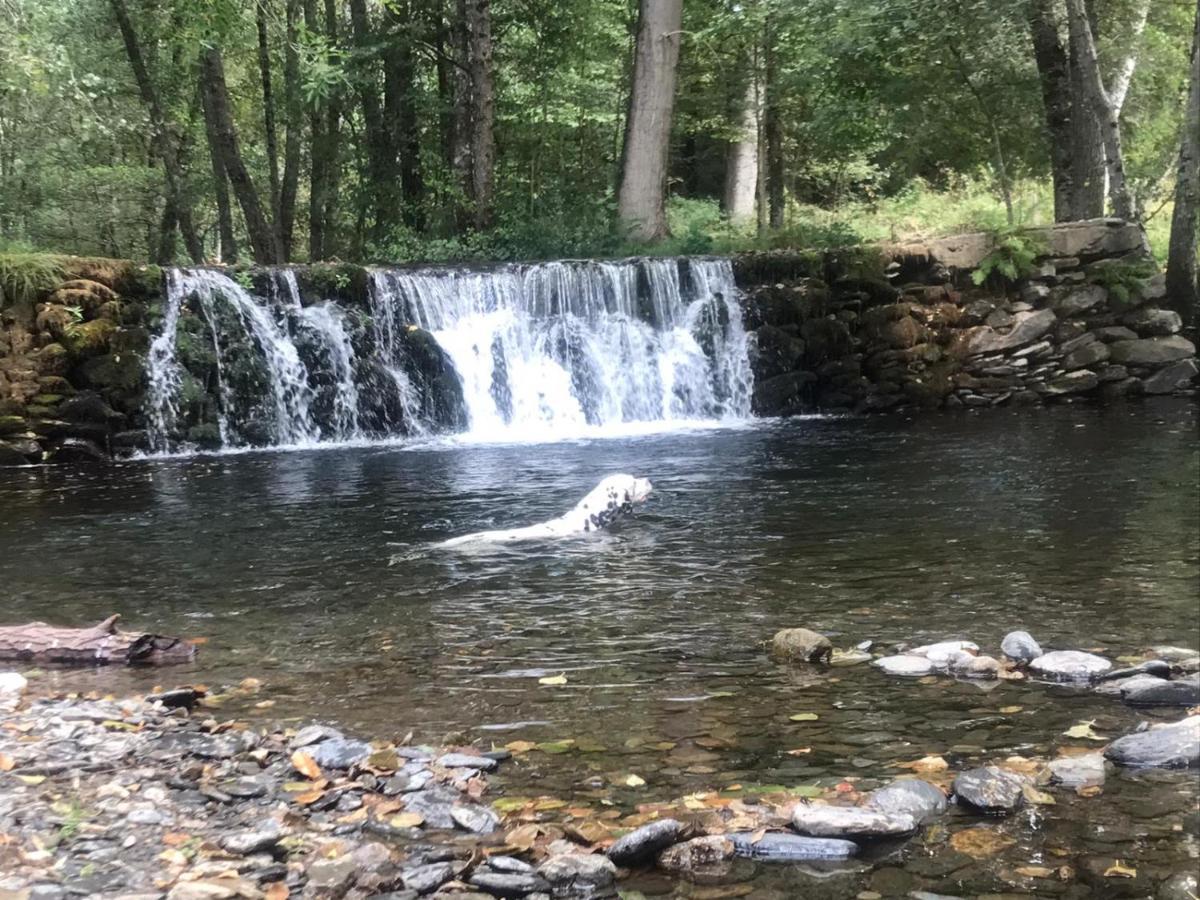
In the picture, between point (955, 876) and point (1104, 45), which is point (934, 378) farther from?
point (955, 876)

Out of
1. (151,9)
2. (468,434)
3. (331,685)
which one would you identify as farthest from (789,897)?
(151,9)

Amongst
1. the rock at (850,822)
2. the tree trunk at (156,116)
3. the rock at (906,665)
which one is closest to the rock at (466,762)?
the rock at (850,822)

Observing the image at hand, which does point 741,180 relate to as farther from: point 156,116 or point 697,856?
point 697,856

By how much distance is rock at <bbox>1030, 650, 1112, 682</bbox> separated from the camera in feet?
13.6

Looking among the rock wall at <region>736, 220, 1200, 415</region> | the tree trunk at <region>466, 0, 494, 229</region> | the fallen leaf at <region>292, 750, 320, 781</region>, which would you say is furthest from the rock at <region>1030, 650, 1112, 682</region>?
the tree trunk at <region>466, 0, 494, 229</region>

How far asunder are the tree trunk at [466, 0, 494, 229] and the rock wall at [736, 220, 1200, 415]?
4945mm

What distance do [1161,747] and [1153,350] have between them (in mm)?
13623

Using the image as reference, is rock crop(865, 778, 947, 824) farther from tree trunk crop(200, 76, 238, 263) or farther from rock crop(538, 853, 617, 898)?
tree trunk crop(200, 76, 238, 263)

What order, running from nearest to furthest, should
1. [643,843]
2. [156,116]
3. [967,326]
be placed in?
[643,843], [967,326], [156,116]

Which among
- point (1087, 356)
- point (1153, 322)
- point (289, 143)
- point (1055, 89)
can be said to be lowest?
point (1087, 356)

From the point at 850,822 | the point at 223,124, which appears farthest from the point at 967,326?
the point at 850,822

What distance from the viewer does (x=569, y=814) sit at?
319 cm

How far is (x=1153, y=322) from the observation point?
50.0 ft

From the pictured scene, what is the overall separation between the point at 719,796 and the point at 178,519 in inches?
Answer: 259
